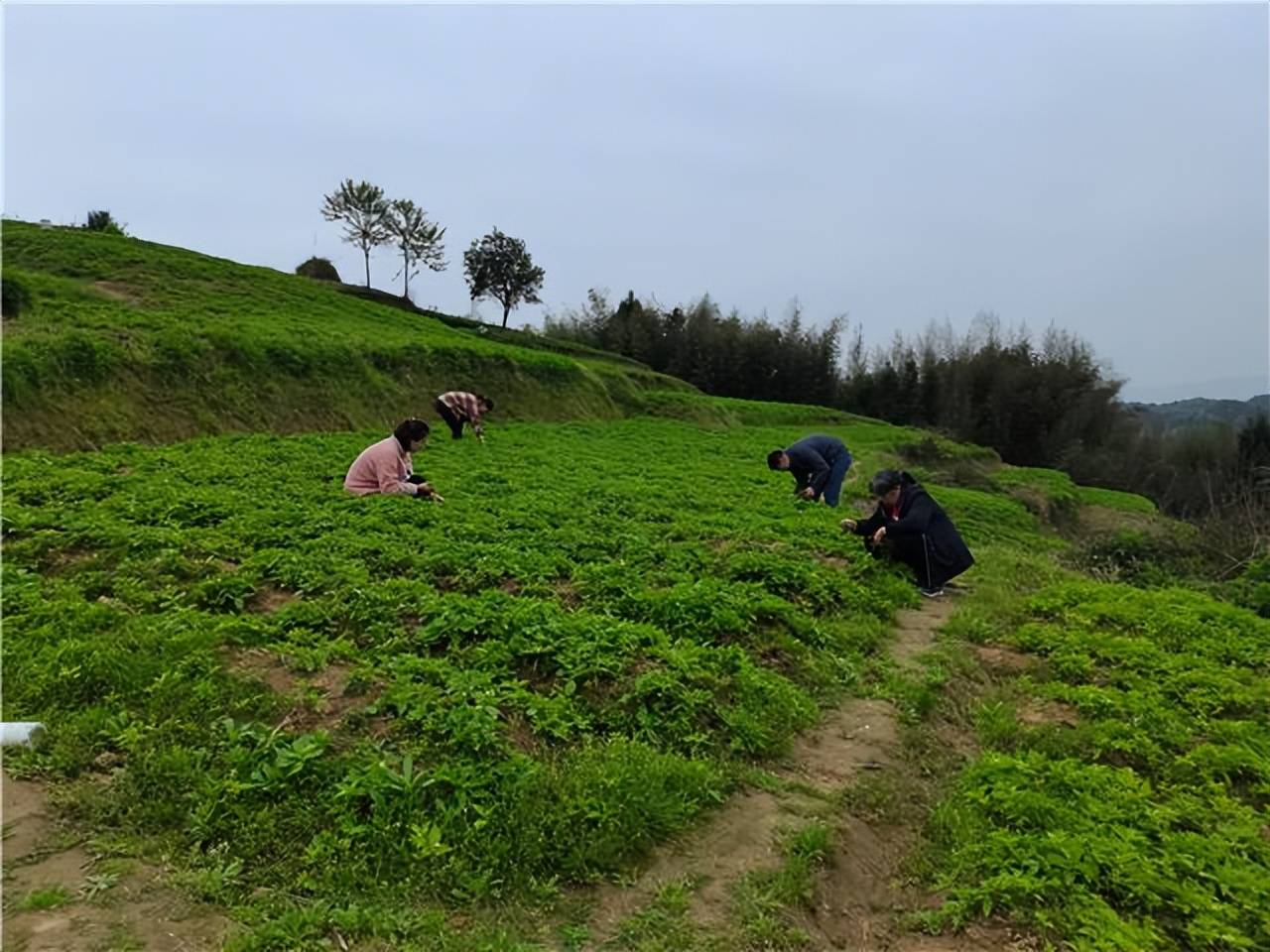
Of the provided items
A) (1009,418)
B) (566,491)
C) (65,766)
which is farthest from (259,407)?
(1009,418)

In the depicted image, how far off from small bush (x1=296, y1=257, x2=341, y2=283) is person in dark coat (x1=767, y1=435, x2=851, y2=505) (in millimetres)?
39895

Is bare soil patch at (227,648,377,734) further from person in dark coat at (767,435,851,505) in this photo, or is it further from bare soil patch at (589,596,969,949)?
person in dark coat at (767,435,851,505)

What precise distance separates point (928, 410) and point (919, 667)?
50.5 meters

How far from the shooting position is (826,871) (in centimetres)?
376

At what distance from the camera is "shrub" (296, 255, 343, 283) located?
45.6 m

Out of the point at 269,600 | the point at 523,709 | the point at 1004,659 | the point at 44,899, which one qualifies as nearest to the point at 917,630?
the point at 1004,659

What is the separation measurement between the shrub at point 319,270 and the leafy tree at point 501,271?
10022 mm

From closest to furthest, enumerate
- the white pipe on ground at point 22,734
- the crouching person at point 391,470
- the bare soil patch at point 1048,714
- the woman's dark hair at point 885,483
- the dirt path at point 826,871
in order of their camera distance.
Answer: the dirt path at point 826,871
the white pipe on ground at point 22,734
the bare soil patch at point 1048,714
the woman's dark hair at point 885,483
the crouching person at point 391,470

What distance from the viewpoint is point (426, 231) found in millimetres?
50906

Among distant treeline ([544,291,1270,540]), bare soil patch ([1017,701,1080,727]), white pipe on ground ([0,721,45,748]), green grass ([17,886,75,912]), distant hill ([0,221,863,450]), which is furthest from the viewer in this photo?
distant treeline ([544,291,1270,540])

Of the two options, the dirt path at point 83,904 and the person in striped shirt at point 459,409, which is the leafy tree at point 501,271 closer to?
the person in striped shirt at point 459,409

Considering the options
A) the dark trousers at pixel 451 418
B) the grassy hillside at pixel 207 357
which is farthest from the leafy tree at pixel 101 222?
the dark trousers at pixel 451 418

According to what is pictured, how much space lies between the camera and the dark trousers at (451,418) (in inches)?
682

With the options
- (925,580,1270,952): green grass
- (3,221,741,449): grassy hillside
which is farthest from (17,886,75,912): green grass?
(3,221,741,449): grassy hillside
